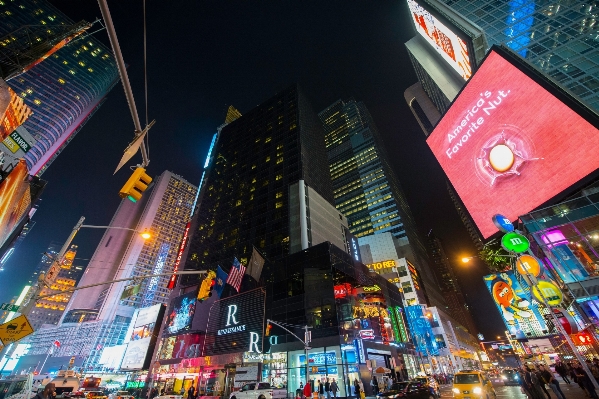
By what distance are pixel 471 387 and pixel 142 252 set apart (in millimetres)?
141541

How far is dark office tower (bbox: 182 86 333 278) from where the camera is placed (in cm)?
5956

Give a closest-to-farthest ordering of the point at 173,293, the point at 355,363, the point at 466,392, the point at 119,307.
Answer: the point at 466,392
the point at 355,363
the point at 173,293
the point at 119,307

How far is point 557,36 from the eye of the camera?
29.1 metres

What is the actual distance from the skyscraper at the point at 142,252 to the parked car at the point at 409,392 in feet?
391

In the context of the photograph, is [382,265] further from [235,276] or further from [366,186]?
[235,276]

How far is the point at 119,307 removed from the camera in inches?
4461

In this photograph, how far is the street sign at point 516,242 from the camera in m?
17.0

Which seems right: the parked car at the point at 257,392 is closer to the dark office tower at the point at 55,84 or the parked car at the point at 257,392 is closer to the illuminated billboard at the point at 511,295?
the illuminated billboard at the point at 511,295

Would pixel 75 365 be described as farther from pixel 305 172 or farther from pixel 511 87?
pixel 511 87

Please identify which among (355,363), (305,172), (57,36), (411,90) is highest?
(411,90)

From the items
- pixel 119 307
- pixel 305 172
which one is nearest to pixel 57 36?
pixel 305 172

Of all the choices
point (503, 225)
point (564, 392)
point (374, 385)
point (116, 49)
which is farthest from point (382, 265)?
point (116, 49)

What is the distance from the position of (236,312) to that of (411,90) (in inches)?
3871

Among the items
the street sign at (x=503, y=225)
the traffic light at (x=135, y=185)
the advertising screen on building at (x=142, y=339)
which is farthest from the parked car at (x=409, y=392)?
the advertising screen on building at (x=142, y=339)
